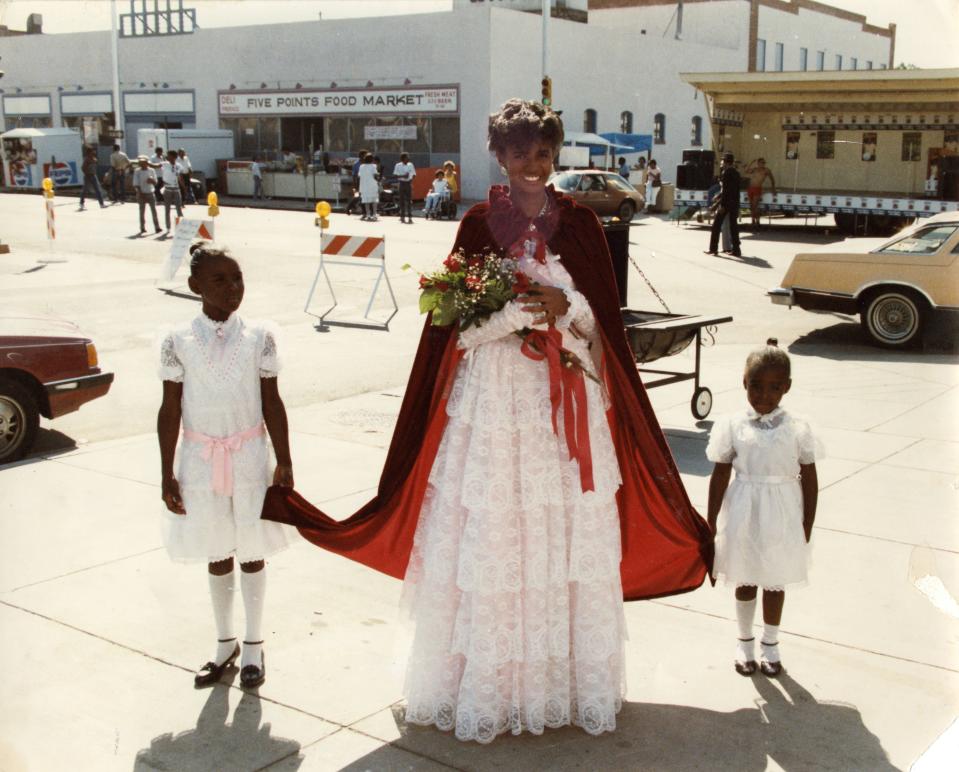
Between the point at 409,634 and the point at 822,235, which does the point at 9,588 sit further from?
the point at 822,235

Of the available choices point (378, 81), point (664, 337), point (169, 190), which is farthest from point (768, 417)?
point (378, 81)

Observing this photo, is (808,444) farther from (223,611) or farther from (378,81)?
(378,81)

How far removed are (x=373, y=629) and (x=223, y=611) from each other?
2.40ft

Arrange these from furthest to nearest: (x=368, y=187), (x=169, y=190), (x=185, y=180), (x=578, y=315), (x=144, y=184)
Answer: (x=185, y=180), (x=368, y=187), (x=169, y=190), (x=144, y=184), (x=578, y=315)

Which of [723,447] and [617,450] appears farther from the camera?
[723,447]

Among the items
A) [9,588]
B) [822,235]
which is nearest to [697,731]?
[9,588]

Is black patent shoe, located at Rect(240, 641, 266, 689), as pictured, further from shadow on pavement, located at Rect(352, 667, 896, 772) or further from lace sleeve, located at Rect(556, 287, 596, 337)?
lace sleeve, located at Rect(556, 287, 596, 337)

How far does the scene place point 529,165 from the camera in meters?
3.73

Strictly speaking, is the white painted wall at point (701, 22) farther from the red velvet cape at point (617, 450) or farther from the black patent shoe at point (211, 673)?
the black patent shoe at point (211, 673)

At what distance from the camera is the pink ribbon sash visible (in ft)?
13.3

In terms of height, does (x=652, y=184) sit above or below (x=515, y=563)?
above

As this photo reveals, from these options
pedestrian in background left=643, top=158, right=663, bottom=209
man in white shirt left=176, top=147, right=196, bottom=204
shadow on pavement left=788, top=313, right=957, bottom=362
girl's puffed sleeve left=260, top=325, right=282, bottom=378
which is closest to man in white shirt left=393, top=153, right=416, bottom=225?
man in white shirt left=176, top=147, right=196, bottom=204

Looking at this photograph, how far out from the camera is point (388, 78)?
1465 inches

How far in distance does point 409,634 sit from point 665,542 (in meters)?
1.00
